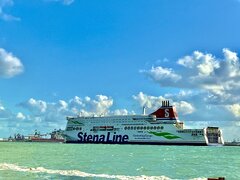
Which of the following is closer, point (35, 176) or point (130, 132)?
point (35, 176)

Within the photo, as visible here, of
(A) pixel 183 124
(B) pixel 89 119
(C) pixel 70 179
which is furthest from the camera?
(B) pixel 89 119

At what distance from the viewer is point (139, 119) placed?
4980 inches

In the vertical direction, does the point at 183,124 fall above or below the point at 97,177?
above

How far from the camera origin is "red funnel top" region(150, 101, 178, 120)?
12331cm

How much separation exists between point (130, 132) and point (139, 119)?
4735 millimetres

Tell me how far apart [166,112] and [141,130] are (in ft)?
29.8

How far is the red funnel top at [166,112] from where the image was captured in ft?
405

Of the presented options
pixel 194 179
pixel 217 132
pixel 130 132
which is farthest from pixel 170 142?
pixel 194 179

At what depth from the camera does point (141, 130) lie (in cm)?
12456

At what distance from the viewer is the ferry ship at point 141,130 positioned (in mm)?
119250

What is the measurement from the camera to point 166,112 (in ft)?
408

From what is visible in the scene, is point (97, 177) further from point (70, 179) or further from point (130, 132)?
point (130, 132)

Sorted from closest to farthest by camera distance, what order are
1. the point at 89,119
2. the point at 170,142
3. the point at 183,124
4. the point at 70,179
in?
1. the point at 70,179
2. the point at 170,142
3. the point at 183,124
4. the point at 89,119

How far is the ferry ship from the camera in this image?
119 m
